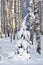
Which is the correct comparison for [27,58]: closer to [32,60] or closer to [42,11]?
[32,60]

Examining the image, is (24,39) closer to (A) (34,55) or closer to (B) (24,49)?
(B) (24,49)

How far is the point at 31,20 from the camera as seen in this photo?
66.1ft

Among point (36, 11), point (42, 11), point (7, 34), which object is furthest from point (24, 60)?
point (42, 11)

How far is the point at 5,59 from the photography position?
14.9 meters

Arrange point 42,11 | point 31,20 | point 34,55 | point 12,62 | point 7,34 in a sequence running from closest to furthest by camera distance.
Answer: point 12,62, point 34,55, point 31,20, point 7,34, point 42,11

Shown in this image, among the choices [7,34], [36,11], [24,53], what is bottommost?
[7,34]

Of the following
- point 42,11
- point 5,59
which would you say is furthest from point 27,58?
point 42,11

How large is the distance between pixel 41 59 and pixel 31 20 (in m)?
5.48

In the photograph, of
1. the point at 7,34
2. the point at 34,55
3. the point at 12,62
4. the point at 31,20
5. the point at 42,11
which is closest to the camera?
the point at 12,62

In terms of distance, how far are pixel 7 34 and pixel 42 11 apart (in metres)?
13.3

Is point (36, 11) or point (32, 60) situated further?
point (36, 11)

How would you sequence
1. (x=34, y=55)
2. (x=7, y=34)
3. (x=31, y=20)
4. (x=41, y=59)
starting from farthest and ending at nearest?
1. (x=7, y=34)
2. (x=31, y=20)
3. (x=34, y=55)
4. (x=41, y=59)

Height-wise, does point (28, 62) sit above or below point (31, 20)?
below

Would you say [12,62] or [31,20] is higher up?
[31,20]
